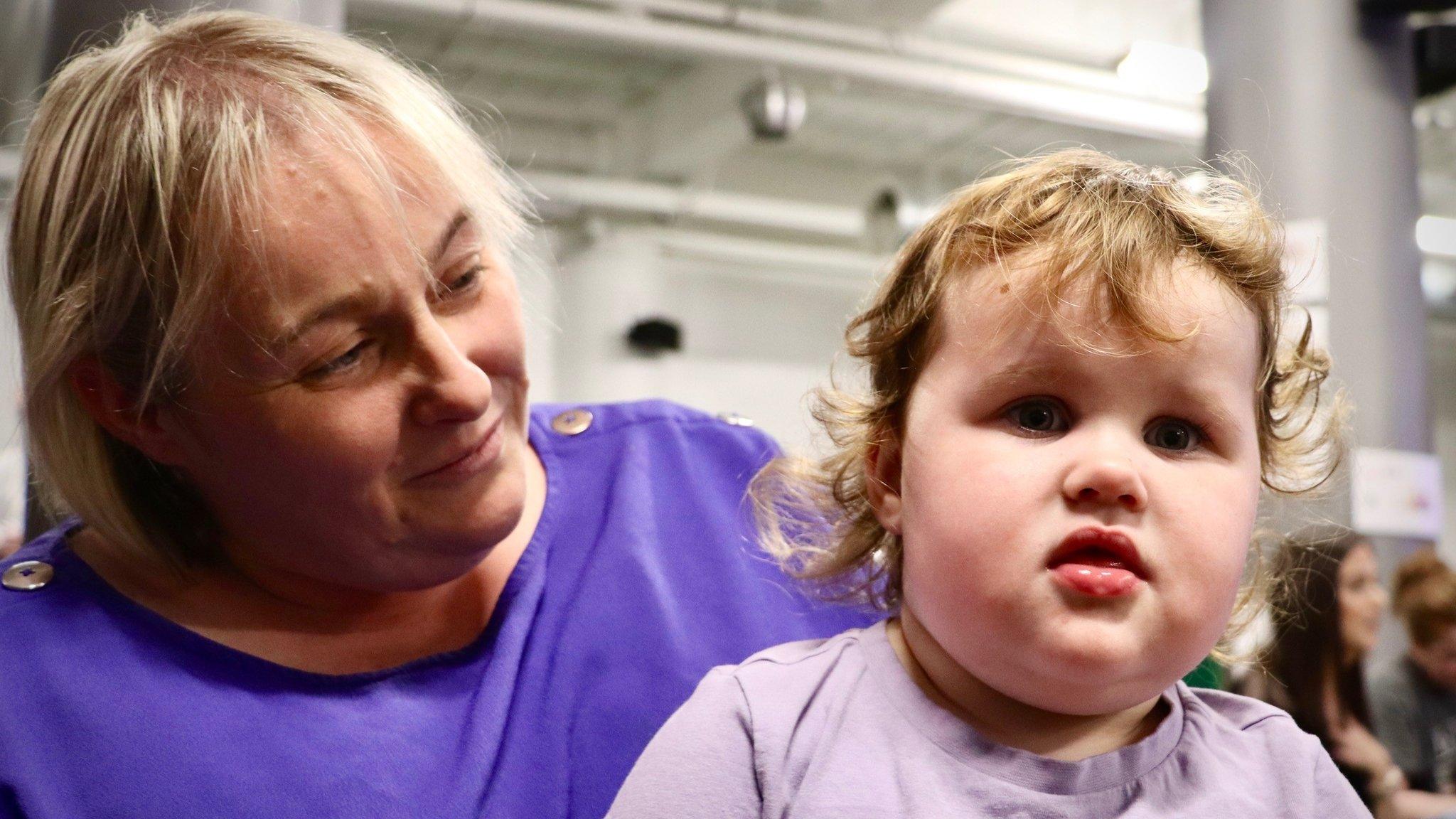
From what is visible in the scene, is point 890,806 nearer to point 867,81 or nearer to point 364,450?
point 364,450

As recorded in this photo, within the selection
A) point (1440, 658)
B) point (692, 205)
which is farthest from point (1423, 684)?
point (692, 205)

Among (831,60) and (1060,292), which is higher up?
(1060,292)

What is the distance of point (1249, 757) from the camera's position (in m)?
0.94

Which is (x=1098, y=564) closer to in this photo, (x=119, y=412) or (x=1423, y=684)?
(x=119, y=412)

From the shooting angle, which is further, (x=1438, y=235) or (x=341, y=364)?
(x=1438, y=235)

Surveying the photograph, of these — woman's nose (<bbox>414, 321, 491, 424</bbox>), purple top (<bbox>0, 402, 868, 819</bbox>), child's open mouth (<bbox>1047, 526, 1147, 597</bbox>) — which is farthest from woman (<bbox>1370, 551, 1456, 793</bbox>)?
woman's nose (<bbox>414, 321, 491, 424</bbox>)

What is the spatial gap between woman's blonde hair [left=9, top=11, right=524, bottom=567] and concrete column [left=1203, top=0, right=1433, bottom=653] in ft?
9.29

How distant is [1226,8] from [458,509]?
3179 mm

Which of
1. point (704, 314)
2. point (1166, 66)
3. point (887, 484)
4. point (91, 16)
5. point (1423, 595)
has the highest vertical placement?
point (91, 16)

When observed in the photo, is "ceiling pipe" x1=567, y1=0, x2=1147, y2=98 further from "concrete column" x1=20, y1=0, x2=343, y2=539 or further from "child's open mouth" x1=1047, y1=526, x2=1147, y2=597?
"child's open mouth" x1=1047, y1=526, x2=1147, y2=597

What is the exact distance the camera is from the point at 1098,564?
32.0 inches

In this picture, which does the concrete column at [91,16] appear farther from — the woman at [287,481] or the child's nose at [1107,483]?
the child's nose at [1107,483]

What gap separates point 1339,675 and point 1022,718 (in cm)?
265

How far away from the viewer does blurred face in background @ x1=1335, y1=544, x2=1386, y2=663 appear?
10.4 feet
